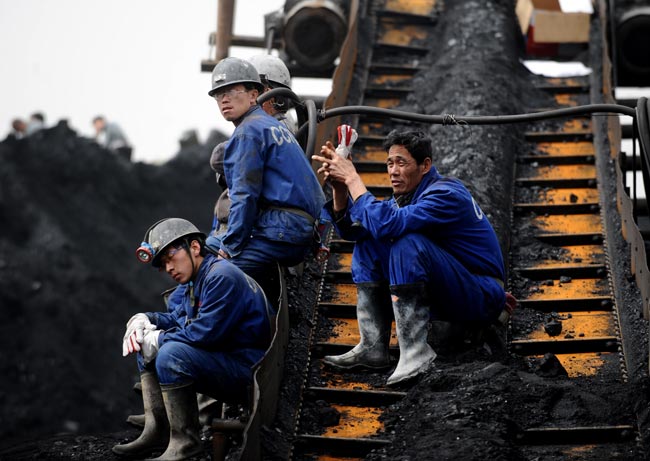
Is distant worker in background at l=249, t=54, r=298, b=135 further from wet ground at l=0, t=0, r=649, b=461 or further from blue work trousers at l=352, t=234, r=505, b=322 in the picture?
blue work trousers at l=352, t=234, r=505, b=322

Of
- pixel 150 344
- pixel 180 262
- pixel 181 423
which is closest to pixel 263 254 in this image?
pixel 180 262

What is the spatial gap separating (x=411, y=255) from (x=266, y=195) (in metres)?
1.00

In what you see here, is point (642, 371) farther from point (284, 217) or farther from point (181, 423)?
point (181, 423)

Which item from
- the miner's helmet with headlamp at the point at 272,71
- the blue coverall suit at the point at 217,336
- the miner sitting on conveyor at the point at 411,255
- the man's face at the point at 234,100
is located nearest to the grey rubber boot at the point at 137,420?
the blue coverall suit at the point at 217,336

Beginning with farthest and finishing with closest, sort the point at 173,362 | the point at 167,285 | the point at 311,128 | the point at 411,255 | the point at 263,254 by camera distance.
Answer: the point at 167,285 → the point at 311,128 → the point at 263,254 → the point at 411,255 → the point at 173,362

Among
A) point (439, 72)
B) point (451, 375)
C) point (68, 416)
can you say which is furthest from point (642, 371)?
point (68, 416)

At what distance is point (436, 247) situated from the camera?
6.39 meters

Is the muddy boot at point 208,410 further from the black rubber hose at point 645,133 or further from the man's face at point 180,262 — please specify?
the black rubber hose at point 645,133

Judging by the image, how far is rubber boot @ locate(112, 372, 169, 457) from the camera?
611cm

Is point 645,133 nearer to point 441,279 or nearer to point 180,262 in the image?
point 441,279

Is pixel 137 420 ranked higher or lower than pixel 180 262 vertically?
lower

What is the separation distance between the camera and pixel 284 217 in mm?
6656

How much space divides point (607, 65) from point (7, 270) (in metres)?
13.6

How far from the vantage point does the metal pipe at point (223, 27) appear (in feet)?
45.6
